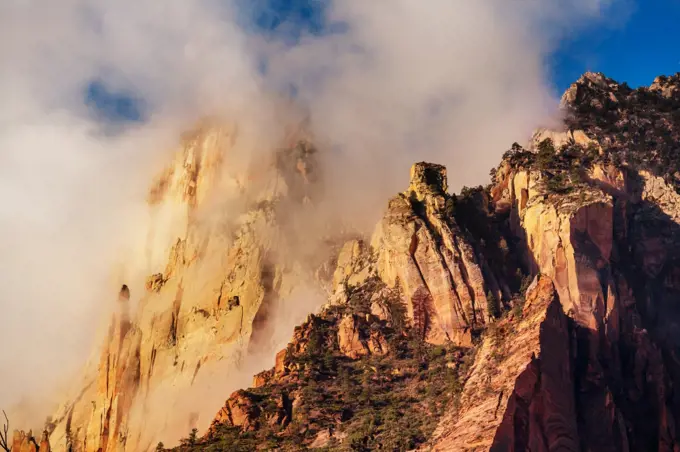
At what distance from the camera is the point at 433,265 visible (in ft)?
319

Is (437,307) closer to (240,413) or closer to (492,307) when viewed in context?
(492,307)

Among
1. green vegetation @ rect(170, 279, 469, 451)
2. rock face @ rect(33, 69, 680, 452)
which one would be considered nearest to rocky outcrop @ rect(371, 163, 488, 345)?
rock face @ rect(33, 69, 680, 452)

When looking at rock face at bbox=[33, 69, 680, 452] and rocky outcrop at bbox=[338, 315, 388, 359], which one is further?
rocky outcrop at bbox=[338, 315, 388, 359]

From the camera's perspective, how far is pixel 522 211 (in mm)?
106375

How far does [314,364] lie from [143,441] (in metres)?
29.3

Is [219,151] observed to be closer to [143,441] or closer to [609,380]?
[143,441]

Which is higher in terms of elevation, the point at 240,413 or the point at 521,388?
the point at 240,413

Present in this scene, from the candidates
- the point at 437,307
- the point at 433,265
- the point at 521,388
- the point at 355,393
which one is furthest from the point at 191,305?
the point at 521,388

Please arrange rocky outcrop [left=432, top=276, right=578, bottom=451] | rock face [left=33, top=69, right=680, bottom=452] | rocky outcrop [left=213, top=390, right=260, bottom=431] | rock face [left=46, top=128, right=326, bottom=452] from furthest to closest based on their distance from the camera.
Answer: rock face [left=46, top=128, right=326, bottom=452] < rocky outcrop [left=213, top=390, right=260, bottom=431] < rock face [left=33, top=69, right=680, bottom=452] < rocky outcrop [left=432, top=276, right=578, bottom=451]

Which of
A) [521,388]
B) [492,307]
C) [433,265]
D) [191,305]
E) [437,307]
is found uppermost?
[191,305]

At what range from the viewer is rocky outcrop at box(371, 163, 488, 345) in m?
94.6

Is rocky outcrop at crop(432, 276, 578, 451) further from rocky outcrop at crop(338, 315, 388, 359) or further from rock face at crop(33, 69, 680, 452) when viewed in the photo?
rocky outcrop at crop(338, 315, 388, 359)

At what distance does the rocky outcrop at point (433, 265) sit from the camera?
94.6m

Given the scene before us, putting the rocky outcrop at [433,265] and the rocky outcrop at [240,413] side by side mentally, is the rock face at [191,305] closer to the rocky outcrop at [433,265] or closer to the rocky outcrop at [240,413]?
the rocky outcrop at [433,265]
